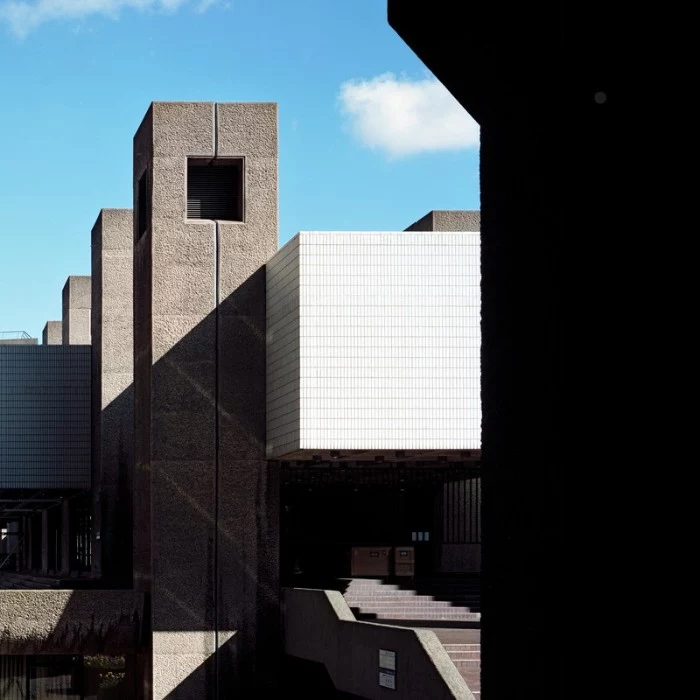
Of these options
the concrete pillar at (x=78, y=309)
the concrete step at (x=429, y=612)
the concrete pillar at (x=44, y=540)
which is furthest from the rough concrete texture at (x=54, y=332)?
the concrete step at (x=429, y=612)

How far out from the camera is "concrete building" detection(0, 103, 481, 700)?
2508cm

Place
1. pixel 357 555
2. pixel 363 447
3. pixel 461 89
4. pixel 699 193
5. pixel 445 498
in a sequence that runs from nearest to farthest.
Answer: pixel 699 193 < pixel 461 89 < pixel 363 447 < pixel 357 555 < pixel 445 498

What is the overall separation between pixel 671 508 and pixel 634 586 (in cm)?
21

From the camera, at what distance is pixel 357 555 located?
101 feet

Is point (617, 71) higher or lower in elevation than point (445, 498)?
higher

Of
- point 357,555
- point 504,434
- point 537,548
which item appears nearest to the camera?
point 537,548

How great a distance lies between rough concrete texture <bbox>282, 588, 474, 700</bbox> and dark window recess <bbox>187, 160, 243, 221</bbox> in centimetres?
748

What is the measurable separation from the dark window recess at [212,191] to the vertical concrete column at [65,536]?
15.7 m

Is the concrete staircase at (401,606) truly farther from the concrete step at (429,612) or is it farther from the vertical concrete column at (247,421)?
the vertical concrete column at (247,421)

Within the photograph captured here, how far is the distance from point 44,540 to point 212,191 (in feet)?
57.4

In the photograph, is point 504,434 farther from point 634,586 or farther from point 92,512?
point 92,512

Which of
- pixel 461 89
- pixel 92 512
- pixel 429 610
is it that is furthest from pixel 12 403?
pixel 461 89

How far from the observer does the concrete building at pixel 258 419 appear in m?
25.1

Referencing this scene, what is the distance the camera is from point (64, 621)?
1094 inches
